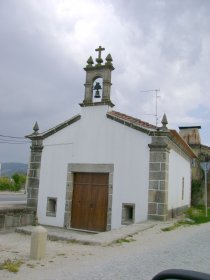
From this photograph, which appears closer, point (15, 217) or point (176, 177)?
point (15, 217)

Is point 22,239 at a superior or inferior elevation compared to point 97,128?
inferior

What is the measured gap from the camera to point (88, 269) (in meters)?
6.12

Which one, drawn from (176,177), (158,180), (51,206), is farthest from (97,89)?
(51,206)

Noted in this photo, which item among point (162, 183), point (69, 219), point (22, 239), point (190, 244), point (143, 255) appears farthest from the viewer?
point (69, 219)

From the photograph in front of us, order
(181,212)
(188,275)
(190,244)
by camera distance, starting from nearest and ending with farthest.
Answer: (188,275)
(190,244)
(181,212)

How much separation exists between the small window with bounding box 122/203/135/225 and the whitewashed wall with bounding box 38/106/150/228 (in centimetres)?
13

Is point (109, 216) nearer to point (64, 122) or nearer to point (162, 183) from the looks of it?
point (162, 183)

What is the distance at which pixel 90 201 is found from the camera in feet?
43.9

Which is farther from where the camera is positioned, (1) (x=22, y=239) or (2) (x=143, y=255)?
(1) (x=22, y=239)

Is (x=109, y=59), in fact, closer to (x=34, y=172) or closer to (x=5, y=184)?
(x=34, y=172)

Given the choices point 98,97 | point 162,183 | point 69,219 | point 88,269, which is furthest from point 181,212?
point 88,269

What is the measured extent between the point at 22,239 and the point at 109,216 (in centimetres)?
372

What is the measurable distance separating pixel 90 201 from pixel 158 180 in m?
3.02

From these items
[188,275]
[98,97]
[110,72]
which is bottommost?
[188,275]
